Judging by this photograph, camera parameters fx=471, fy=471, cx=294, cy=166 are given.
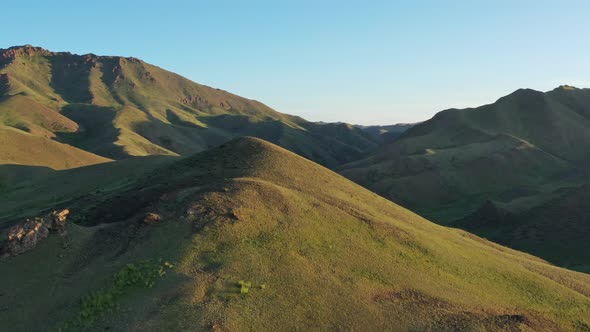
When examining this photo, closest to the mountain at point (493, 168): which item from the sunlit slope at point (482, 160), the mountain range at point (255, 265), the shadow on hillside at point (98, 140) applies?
the sunlit slope at point (482, 160)

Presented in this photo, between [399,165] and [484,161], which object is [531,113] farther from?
[399,165]

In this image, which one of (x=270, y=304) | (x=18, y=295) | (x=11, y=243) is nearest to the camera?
(x=270, y=304)

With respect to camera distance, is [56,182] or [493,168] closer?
[56,182]

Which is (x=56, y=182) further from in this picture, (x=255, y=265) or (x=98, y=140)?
(x=98, y=140)

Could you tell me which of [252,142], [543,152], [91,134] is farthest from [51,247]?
[91,134]

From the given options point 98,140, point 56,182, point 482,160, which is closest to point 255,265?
point 56,182
